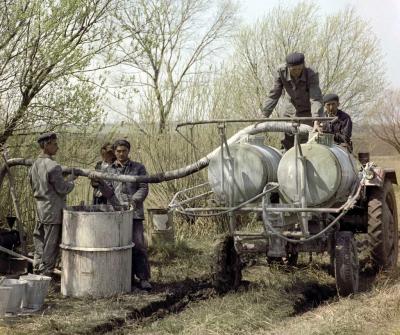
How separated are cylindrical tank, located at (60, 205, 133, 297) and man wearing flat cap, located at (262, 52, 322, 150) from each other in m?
2.21

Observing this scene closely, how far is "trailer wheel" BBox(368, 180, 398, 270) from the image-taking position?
22.3 feet

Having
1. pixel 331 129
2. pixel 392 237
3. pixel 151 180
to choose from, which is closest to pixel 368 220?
pixel 392 237

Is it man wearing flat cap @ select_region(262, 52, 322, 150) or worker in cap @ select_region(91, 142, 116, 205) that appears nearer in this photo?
man wearing flat cap @ select_region(262, 52, 322, 150)

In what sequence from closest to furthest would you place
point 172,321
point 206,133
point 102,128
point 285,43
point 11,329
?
point 11,329, point 172,321, point 102,128, point 206,133, point 285,43

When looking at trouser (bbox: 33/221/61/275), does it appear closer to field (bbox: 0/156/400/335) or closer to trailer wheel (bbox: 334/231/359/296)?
field (bbox: 0/156/400/335)

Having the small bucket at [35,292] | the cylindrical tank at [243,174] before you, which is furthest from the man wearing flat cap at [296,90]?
the small bucket at [35,292]

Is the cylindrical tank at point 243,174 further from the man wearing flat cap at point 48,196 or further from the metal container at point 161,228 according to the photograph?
the metal container at point 161,228

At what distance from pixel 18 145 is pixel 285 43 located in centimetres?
1600

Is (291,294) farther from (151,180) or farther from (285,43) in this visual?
(285,43)

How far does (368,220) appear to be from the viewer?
691cm

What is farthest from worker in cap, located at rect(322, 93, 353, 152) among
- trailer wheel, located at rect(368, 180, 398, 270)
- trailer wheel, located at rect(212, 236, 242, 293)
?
trailer wheel, located at rect(212, 236, 242, 293)

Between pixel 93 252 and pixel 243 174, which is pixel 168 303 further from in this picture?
pixel 243 174

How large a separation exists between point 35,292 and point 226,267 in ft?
6.45

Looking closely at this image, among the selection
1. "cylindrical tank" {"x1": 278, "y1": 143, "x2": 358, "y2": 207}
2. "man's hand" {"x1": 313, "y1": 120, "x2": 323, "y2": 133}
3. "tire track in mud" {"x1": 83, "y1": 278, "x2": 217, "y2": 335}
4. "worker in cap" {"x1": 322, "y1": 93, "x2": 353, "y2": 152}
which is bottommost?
"tire track in mud" {"x1": 83, "y1": 278, "x2": 217, "y2": 335}
